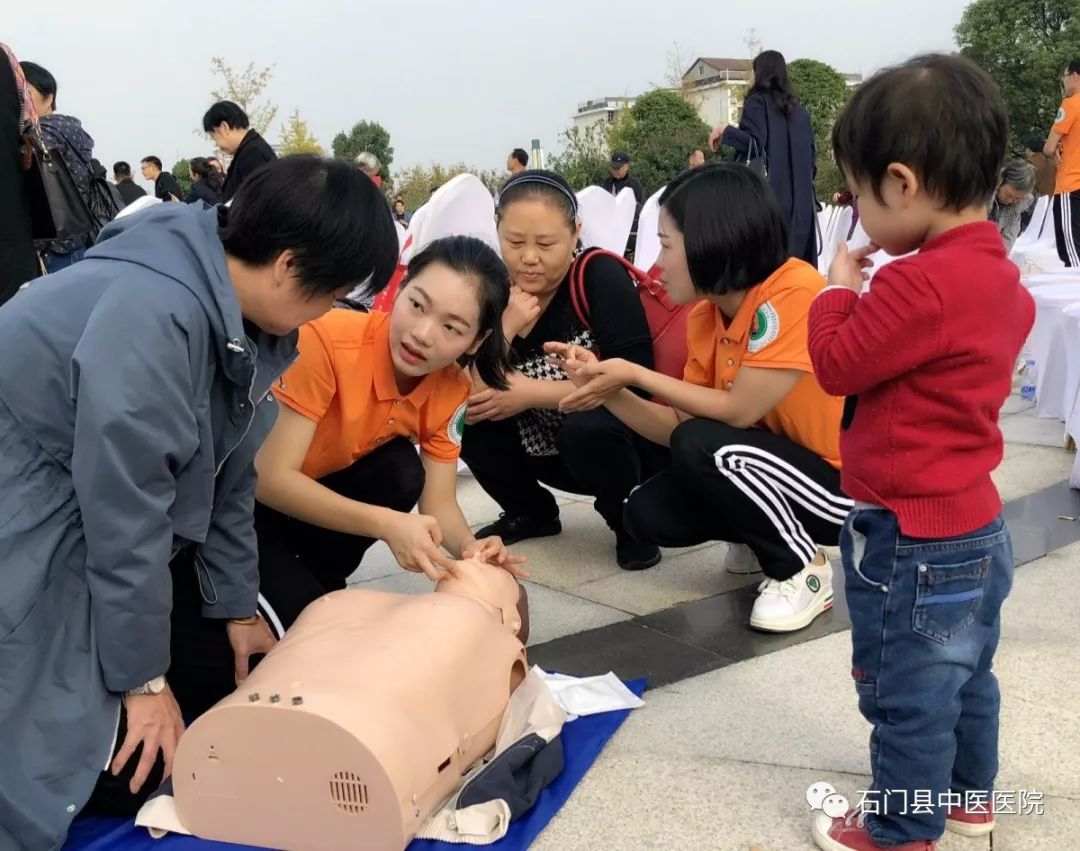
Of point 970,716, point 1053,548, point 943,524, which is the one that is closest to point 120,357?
point 943,524

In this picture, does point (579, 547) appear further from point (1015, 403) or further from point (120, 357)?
point (1015, 403)

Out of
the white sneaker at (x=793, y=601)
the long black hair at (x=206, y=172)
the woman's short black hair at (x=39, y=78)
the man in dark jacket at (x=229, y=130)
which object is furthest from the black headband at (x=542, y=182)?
the long black hair at (x=206, y=172)

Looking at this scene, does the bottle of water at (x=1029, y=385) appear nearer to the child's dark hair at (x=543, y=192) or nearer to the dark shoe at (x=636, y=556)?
the dark shoe at (x=636, y=556)

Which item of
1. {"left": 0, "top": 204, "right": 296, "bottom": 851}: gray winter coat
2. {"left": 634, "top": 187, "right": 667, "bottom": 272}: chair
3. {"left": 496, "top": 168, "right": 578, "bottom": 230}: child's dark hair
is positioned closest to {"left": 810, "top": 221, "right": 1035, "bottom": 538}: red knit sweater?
{"left": 0, "top": 204, "right": 296, "bottom": 851}: gray winter coat

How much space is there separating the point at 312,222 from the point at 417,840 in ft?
3.53

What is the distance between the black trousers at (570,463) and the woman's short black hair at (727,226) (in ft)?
2.29

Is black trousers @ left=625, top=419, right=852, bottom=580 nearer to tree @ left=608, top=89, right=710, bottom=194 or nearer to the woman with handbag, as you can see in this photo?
the woman with handbag

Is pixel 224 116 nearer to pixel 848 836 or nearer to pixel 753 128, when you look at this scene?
pixel 753 128

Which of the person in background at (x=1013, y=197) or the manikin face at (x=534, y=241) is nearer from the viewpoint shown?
the manikin face at (x=534, y=241)

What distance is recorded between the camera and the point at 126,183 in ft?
32.0

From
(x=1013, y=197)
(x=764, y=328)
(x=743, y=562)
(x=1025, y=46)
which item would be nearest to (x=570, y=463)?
(x=743, y=562)

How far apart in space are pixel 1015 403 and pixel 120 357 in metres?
5.27

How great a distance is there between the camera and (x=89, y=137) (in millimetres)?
5254

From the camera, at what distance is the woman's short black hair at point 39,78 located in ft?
16.5
